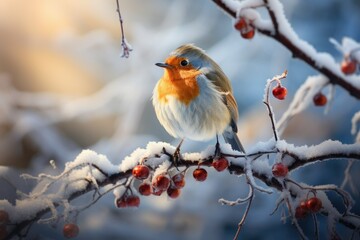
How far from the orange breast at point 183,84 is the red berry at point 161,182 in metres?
0.19

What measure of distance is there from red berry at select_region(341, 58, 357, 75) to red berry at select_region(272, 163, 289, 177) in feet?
0.55

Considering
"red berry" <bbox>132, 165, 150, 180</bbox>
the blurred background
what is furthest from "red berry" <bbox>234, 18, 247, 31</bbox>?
the blurred background

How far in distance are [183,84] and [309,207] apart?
0.32 m

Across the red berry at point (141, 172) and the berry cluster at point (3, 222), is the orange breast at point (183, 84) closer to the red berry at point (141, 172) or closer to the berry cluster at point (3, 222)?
the red berry at point (141, 172)

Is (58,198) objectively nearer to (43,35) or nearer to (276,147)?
(276,147)

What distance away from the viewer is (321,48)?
1528 mm

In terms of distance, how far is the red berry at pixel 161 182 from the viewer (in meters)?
0.73

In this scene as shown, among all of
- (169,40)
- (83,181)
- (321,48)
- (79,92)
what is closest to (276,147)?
(83,181)

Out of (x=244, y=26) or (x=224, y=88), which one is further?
(x=224, y=88)

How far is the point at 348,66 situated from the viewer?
0.62m

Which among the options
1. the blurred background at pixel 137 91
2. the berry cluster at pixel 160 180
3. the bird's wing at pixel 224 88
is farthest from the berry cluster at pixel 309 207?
the blurred background at pixel 137 91

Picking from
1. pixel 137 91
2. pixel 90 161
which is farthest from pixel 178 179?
pixel 137 91

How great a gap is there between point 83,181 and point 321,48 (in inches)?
42.0

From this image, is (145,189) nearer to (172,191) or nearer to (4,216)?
(172,191)
